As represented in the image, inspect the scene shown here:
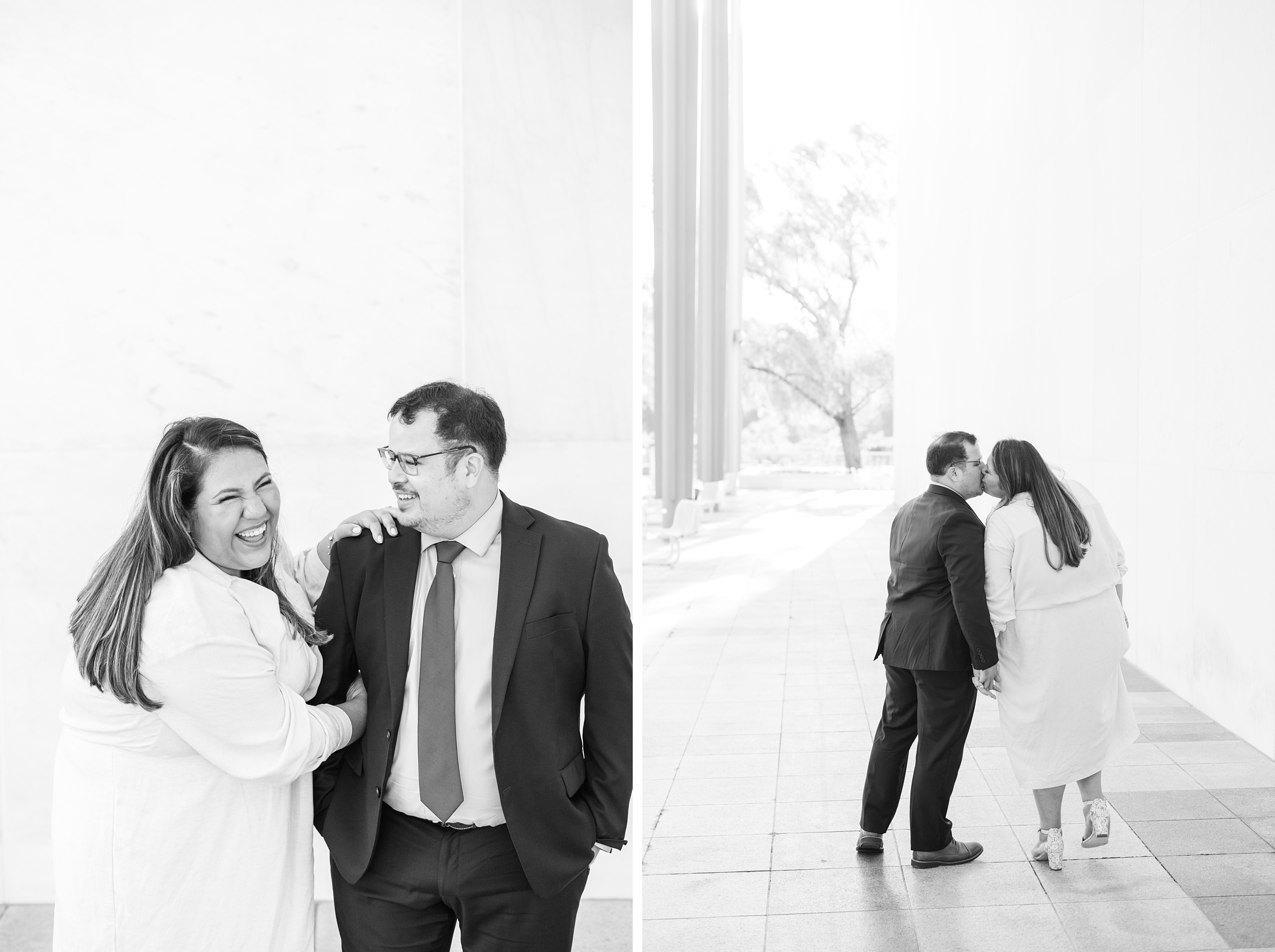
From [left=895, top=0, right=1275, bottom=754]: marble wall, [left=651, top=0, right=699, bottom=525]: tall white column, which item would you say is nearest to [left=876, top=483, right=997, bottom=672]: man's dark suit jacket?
[left=895, top=0, right=1275, bottom=754]: marble wall

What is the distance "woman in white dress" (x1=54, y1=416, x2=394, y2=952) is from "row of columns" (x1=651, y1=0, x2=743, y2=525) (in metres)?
9.51

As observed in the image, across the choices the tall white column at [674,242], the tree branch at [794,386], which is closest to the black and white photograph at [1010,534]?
the tree branch at [794,386]

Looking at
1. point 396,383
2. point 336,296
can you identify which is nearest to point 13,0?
point 336,296

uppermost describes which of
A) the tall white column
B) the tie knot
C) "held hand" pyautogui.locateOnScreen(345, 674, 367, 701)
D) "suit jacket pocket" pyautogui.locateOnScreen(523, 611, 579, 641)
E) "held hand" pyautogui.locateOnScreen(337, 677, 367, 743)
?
the tall white column

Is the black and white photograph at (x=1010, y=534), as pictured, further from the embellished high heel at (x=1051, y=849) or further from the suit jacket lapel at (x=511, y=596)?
the suit jacket lapel at (x=511, y=596)

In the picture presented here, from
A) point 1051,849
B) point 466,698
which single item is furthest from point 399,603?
point 1051,849

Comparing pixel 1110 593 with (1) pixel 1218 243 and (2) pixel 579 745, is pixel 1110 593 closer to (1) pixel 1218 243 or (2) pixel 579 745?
(1) pixel 1218 243

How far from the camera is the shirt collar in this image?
2229mm

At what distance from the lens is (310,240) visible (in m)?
3.26

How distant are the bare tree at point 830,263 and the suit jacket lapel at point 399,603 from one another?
1896mm

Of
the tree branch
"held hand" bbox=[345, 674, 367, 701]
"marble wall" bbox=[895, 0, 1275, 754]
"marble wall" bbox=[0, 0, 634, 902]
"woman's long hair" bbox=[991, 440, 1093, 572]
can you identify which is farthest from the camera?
the tree branch

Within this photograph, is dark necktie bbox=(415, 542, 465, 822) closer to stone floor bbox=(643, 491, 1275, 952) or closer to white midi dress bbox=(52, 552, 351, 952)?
white midi dress bbox=(52, 552, 351, 952)

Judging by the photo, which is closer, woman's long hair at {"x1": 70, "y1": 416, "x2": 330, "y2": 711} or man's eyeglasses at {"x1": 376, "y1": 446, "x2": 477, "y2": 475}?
woman's long hair at {"x1": 70, "y1": 416, "x2": 330, "y2": 711}

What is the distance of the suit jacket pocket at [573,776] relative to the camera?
7.25ft
